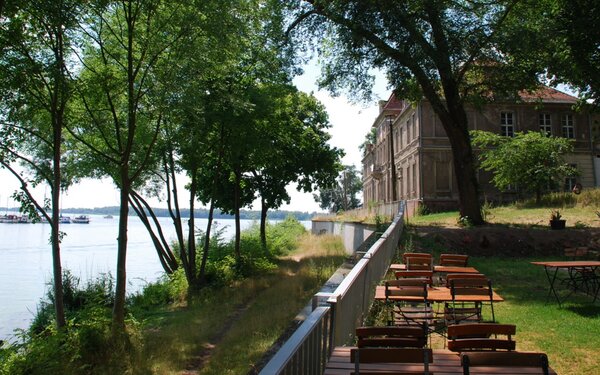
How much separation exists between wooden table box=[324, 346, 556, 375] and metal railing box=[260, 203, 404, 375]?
0.38 ft

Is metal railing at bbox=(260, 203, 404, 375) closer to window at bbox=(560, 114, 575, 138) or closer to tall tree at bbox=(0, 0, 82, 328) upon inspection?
tall tree at bbox=(0, 0, 82, 328)

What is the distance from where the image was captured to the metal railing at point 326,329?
9.99 feet

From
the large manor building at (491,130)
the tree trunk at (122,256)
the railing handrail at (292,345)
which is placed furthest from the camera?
the large manor building at (491,130)

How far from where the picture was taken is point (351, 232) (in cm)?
2809

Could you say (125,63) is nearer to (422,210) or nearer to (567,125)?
(422,210)

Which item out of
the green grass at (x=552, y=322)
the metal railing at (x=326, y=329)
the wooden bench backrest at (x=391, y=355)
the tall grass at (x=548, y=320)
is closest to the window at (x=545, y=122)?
the tall grass at (x=548, y=320)

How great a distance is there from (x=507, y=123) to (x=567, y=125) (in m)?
4.82

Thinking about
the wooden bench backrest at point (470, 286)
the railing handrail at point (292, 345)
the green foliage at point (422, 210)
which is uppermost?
the green foliage at point (422, 210)

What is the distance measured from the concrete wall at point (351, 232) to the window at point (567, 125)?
19390 mm

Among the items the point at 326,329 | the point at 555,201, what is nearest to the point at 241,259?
the point at 555,201

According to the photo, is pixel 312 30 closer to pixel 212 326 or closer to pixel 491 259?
pixel 491 259

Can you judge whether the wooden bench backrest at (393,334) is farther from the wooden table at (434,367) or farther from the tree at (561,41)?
the tree at (561,41)

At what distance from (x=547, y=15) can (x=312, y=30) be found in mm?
9305

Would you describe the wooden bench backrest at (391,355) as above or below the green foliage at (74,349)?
above
